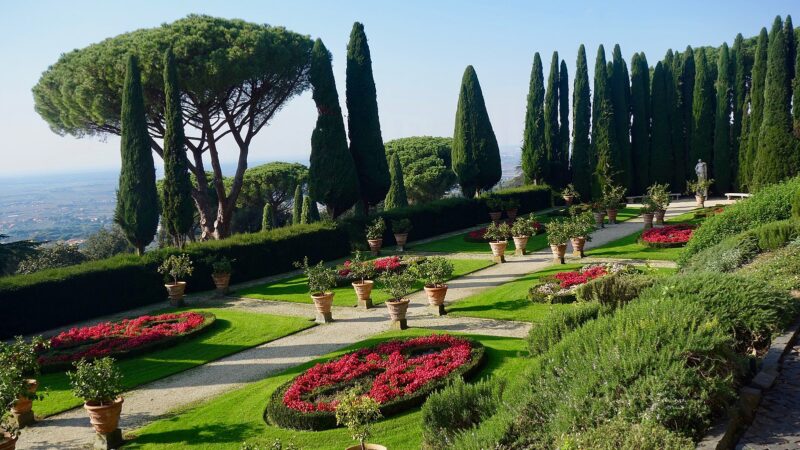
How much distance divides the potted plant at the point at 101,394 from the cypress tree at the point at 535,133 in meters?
32.7

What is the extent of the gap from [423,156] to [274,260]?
28.4 metres

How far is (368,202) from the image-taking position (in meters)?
28.8

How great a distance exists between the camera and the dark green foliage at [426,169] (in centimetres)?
4672

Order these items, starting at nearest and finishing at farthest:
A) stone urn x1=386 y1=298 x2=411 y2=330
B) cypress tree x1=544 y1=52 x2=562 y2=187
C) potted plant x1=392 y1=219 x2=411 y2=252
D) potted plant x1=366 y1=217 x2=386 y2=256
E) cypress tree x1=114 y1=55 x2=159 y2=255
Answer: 1. stone urn x1=386 y1=298 x2=411 y2=330
2. cypress tree x1=114 y1=55 x2=159 y2=255
3. potted plant x1=366 y1=217 x2=386 y2=256
4. potted plant x1=392 y1=219 x2=411 y2=252
5. cypress tree x1=544 y1=52 x2=562 y2=187

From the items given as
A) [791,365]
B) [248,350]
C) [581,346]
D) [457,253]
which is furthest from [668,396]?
[457,253]

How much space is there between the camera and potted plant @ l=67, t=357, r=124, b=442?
8.44m

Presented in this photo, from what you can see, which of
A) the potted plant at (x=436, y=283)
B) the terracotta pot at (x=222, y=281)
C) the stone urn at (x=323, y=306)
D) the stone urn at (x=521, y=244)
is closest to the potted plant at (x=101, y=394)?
the stone urn at (x=323, y=306)

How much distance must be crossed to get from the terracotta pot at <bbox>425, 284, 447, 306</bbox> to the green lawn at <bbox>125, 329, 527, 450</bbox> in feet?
11.5

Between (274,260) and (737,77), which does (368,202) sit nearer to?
(274,260)

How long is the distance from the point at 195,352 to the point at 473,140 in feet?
78.4

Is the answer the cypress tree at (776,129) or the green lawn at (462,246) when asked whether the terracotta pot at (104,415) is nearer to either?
the green lawn at (462,246)

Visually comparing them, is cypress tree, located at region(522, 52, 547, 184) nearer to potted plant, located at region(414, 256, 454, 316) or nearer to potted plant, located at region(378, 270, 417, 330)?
potted plant, located at region(414, 256, 454, 316)

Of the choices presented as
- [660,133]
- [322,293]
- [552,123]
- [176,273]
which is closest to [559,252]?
[322,293]

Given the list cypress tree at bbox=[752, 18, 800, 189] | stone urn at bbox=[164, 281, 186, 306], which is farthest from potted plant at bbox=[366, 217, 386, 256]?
cypress tree at bbox=[752, 18, 800, 189]
